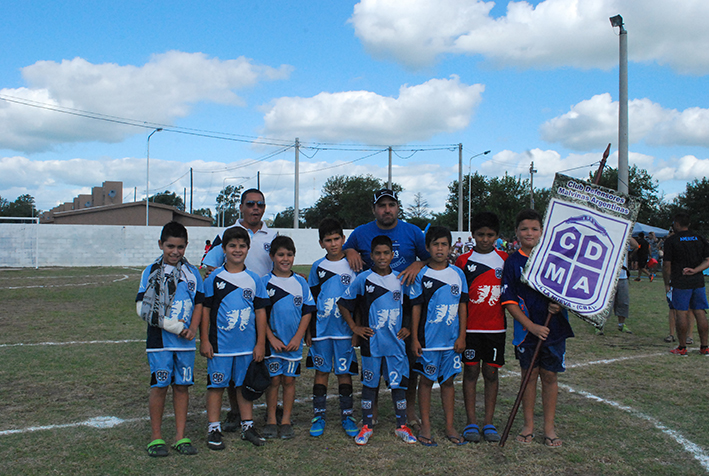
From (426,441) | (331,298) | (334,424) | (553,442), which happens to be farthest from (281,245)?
(553,442)

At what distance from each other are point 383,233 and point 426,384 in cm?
132

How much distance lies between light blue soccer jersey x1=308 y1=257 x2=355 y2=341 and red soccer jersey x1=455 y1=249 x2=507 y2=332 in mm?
1007

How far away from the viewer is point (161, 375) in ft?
12.5

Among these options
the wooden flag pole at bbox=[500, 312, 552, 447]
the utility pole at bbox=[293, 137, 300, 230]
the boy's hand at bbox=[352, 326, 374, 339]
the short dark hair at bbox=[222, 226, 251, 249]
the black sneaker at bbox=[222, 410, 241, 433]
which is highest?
the utility pole at bbox=[293, 137, 300, 230]

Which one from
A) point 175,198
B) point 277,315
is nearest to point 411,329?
point 277,315

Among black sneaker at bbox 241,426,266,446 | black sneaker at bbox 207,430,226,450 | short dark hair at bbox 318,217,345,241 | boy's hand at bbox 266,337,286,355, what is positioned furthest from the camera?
short dark hair at bbox 318,217,345,241

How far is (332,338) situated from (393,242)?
97 centimetres

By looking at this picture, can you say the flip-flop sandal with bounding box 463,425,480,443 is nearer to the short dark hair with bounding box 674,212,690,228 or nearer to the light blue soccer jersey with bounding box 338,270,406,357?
the light blue soccer jersey with bounding box 338,270,406,357

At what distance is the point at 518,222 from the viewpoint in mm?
4406

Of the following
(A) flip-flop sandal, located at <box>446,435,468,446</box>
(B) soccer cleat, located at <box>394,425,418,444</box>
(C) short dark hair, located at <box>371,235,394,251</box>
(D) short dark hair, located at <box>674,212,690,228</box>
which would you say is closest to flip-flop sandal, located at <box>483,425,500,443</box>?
(A) flip-flop sandal, located at <box>446,435,468,446</box>

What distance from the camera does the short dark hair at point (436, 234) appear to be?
13.8ft

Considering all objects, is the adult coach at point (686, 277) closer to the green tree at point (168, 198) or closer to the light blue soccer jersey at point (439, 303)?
the light blue soccer jersey at point (439, 303)

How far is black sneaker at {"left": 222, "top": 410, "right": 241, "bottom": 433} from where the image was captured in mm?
4359

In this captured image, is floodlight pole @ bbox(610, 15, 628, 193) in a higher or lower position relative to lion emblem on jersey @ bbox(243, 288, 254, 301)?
higher
